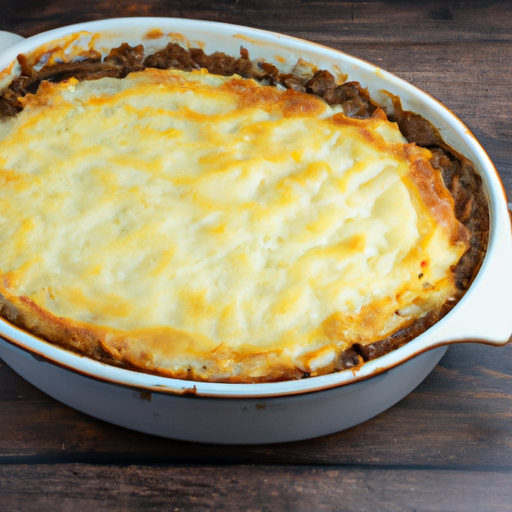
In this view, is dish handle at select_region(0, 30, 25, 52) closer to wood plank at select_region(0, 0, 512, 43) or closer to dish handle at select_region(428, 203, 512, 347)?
wood plank at select_region(0, 0, 512, 43)

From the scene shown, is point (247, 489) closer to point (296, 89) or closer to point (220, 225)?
point (220, 225)

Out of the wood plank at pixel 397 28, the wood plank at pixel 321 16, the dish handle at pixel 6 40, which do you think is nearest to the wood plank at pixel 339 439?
the dish handle at pixel 6 40

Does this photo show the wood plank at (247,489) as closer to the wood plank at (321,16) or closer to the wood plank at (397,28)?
the wood plank at (397,28)

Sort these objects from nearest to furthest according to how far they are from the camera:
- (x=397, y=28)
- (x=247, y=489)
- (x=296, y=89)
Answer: (x=247, y=489) < (x=296, y=89) < (x=397, y=28)

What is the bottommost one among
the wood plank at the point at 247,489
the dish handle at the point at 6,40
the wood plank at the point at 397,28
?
the wood plank at the point at 247,489

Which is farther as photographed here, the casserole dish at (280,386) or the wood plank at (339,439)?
→ the wood plank at (339,439)

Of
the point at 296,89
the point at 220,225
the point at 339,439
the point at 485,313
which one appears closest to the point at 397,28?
the point at 296,89

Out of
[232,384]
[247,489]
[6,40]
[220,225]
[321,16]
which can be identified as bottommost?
[247,489]
